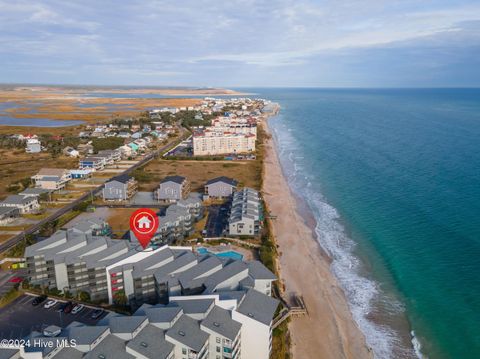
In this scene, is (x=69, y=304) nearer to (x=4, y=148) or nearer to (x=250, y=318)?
(x=250, y=318)

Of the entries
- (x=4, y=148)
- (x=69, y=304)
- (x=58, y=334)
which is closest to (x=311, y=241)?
(x=69, y=304)

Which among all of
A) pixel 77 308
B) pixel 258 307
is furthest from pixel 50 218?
pixel 258 307

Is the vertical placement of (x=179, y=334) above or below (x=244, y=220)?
above

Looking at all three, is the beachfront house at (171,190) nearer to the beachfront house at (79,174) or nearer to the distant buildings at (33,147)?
the beachfront house at (79,174)

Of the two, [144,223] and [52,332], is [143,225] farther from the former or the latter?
[52,332]

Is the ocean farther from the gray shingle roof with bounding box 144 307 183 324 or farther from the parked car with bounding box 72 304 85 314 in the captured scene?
the parked car with bounding box 72 304 85 314

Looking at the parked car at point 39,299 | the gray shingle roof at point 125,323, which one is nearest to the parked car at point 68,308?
the parked car at point 39,299
